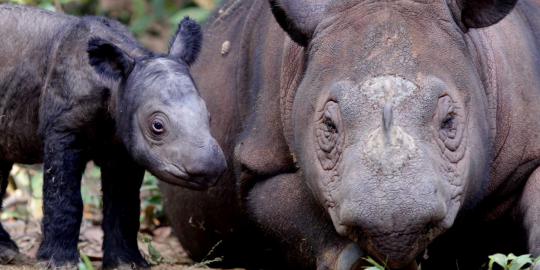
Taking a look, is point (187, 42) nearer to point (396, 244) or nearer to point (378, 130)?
point (378, 130)

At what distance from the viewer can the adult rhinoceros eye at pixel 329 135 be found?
5.93m

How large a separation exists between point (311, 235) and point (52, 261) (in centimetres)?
120

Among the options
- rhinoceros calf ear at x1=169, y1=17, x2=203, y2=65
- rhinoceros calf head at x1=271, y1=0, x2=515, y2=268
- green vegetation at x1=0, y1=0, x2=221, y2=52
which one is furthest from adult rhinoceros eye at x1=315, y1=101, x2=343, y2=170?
green vegetation at x1=0, y1=0, x2=221, y2=52

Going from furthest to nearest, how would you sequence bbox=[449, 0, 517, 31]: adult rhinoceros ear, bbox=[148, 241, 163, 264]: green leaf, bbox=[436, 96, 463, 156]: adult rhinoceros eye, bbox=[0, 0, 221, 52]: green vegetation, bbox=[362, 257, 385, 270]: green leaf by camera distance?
1. bbox=[0, 0, 221, 52]: green vegetation
2. bbox=[148, 241, 163, 264]: green leaf
3. bbox=[449, 0, 517, 31]: adult rhinoceros ear
4. bbox=[436, 96, 463, 156]: adult rhinoceros eye
5. bbox=[362, 257, 385, 270]: green leaf

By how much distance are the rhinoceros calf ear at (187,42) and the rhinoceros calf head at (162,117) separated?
13 centimetres

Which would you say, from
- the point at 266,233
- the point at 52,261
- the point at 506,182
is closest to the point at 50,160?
the point at 52,261

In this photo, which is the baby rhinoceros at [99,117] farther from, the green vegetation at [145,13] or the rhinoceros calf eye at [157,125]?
the green vegetation at [145,13]

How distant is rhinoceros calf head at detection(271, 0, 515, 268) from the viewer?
219 inches

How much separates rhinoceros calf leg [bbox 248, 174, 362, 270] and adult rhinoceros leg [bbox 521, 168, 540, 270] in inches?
34.5

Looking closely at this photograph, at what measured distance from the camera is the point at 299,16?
646 cm

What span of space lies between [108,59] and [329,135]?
1.13 meters

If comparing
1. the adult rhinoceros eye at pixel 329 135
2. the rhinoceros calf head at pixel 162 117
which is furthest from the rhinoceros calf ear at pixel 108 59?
the adult rhinoceros eye at pixel 329 135

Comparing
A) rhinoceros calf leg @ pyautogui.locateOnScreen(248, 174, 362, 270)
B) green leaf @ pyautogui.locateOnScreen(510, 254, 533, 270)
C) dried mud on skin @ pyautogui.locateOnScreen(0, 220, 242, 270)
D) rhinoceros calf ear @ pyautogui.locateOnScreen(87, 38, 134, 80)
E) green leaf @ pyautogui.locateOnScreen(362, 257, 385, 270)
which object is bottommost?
dried mud on skin @ pyautogui.locateOnScreen(0, 220, 242, 270)

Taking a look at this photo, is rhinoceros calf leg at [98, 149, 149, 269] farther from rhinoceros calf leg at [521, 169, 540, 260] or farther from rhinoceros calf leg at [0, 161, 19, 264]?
rhinoceros calf leg at [521, 169, 540, 260]
